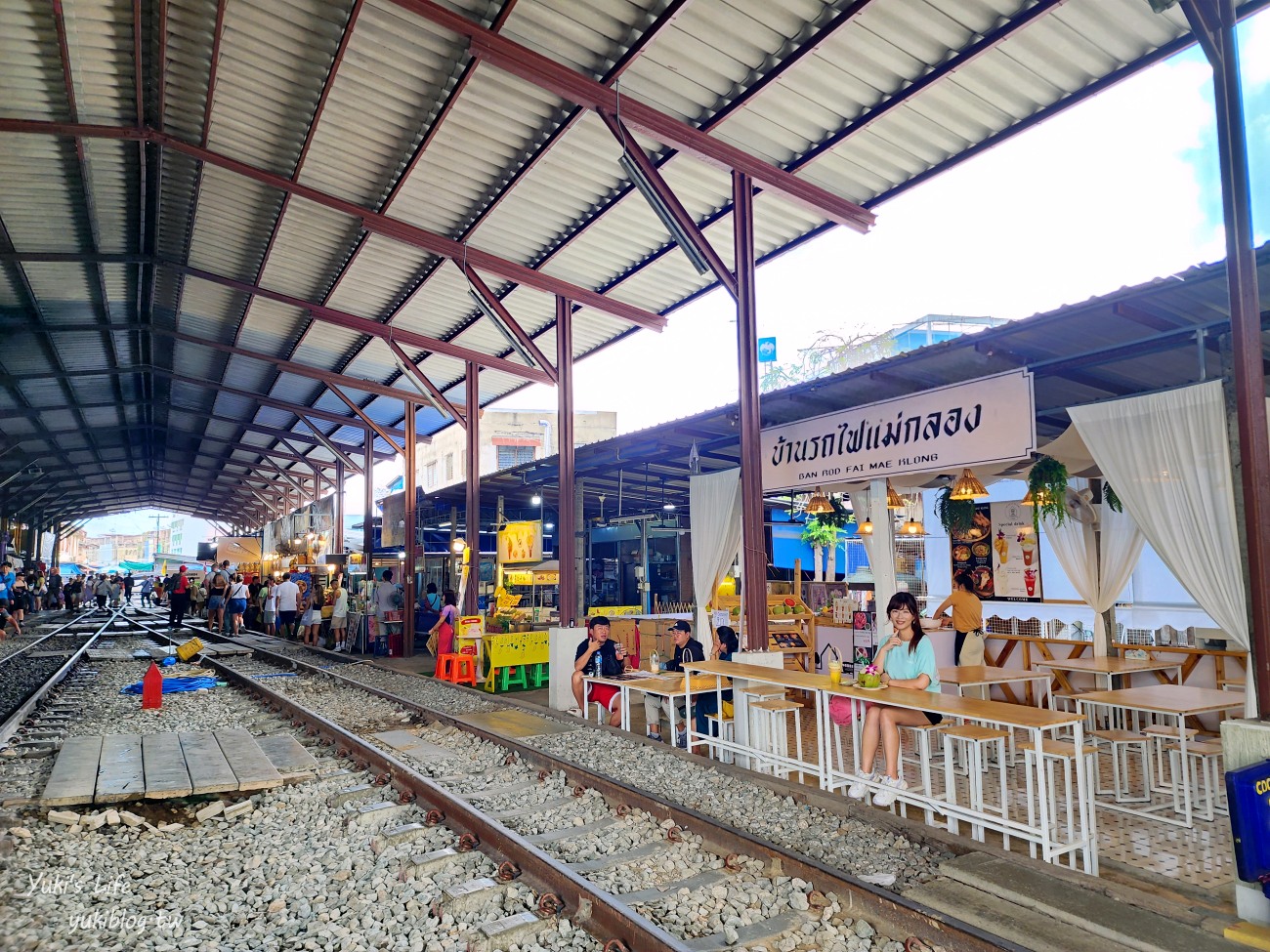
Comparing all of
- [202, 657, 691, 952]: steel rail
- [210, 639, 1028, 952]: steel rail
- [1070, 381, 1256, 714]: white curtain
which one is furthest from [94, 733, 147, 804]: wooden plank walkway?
[1070, 381, 1256, 714]: white curtain

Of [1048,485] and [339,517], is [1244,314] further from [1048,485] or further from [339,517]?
[339,517]

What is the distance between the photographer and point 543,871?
4.32m

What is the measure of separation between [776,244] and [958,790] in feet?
24.3

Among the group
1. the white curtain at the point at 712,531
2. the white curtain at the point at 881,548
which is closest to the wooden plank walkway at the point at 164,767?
the white curtain at the point at 712,531

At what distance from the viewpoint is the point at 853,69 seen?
25.6 ft

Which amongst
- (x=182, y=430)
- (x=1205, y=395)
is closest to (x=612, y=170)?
(x=1205, y=395)

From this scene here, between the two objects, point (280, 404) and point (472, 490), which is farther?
point (280, 404)

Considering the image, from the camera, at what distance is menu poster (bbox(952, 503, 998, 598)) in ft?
47.1

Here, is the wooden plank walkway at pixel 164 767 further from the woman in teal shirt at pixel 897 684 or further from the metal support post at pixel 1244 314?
the metal support post at pixel 1244 314

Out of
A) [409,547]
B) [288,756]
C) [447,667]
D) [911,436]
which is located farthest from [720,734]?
[409,547]

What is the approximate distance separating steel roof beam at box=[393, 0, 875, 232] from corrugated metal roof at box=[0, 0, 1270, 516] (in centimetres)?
15

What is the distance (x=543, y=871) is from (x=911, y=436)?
17.2 feet

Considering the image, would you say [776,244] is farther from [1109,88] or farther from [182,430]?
[182,430]

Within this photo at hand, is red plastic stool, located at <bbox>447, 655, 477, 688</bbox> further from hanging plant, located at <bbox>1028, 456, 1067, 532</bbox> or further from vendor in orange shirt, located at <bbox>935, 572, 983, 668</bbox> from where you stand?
hanging plant, located at <bbox>1028, 456, 1067, 532</bbox>
